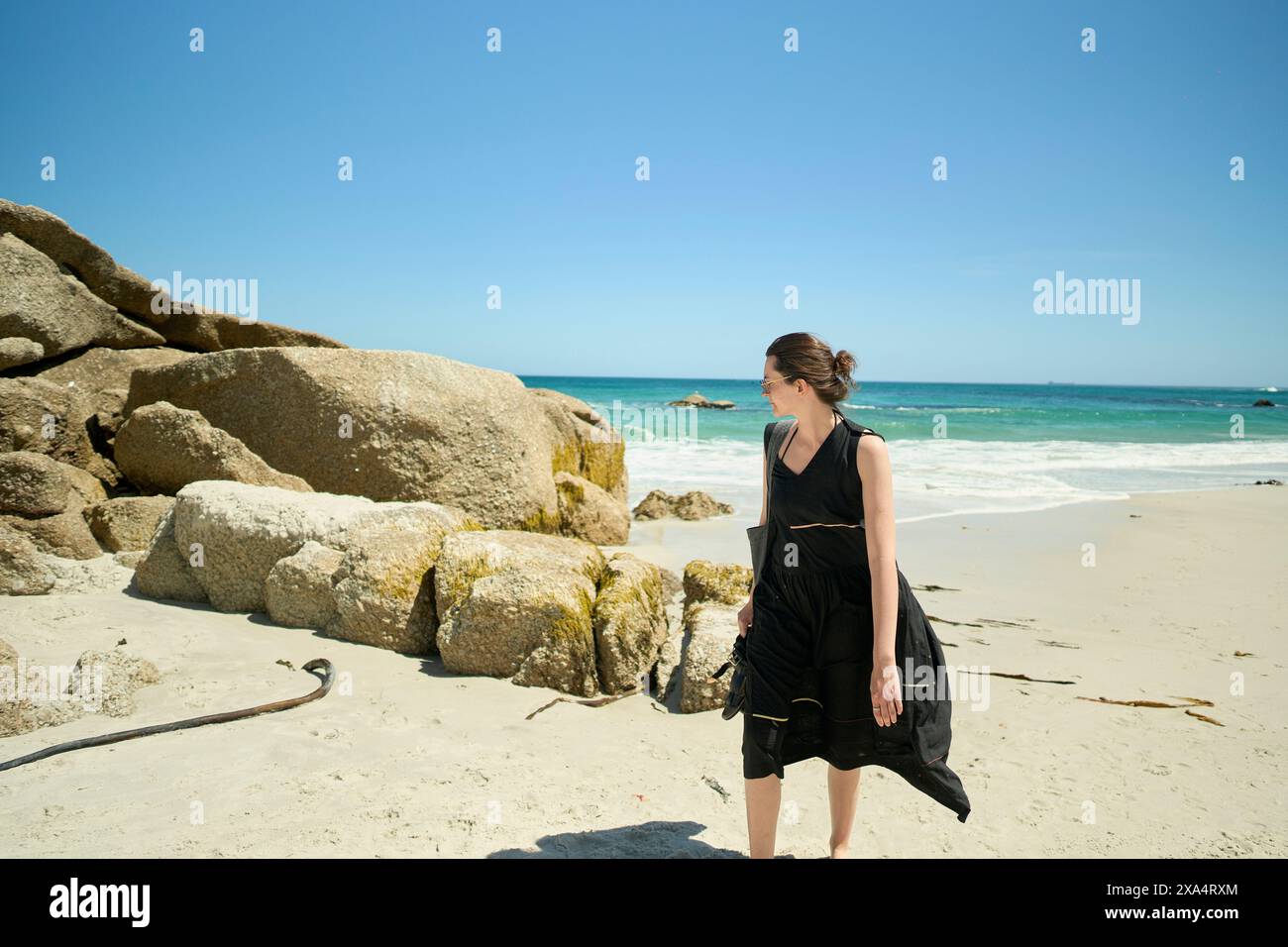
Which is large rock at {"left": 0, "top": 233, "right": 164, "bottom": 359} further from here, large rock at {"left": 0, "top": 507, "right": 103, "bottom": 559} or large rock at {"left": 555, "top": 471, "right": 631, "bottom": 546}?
large rock at {"left": 555, "top": 471, "right": 631, "bottom": 546}

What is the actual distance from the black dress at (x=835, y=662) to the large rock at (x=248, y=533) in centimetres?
→ 350

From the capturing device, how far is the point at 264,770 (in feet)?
11.4

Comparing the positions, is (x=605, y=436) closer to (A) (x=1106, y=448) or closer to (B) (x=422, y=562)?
(B) (x=422, y=562)

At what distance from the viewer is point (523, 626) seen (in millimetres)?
4770

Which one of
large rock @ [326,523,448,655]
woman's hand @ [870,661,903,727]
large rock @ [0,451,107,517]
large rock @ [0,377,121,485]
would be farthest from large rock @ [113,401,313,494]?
woman's hand @ [870,661,903,727]

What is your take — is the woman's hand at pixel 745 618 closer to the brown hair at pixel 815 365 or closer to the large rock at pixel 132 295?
the brown hair at pixel 815 365

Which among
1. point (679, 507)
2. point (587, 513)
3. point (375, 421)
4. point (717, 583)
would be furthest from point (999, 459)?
point (375, 421)

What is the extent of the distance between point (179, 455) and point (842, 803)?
634 centimetres

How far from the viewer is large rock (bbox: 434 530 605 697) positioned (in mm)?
4684

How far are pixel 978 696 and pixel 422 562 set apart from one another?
143 inches

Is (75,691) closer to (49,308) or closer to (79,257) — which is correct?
(49,308)

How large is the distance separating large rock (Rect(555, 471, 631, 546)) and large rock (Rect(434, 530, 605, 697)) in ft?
10.6

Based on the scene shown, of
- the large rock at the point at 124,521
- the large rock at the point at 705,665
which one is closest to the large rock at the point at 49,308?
the large rock at the point at 124,521

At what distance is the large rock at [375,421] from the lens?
277 inches
